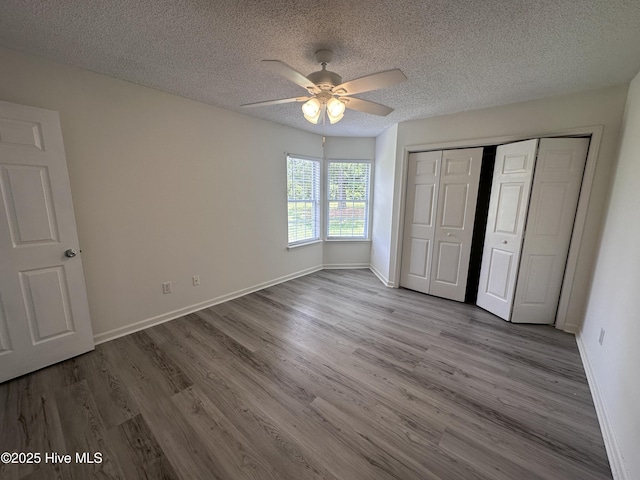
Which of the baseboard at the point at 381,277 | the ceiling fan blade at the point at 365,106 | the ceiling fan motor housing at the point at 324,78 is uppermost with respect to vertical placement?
the ceiling fan motor housing at the point at 324,78

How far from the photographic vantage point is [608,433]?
1.51m

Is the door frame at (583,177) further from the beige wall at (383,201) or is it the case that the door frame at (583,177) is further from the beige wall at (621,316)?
the beige wall at (383,201)

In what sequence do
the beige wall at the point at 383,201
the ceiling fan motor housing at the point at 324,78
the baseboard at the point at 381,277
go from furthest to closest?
the baseboard at the point at 381,277
the beige wall at the point at 383,201
the ceiling fan motor housing at the point at 324,78

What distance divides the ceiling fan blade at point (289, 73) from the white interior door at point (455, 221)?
2.34 meters

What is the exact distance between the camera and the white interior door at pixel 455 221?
3188 mm

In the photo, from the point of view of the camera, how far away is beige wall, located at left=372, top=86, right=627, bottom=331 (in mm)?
2385

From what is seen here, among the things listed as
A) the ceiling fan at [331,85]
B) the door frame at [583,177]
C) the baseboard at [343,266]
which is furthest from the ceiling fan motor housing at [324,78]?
the baseboard at [343,266]

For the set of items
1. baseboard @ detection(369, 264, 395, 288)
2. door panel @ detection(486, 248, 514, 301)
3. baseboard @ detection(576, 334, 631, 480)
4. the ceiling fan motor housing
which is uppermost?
the ceiling fan motor housing

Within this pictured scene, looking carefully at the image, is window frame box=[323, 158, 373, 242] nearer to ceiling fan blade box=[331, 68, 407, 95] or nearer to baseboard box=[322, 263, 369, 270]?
baseboard box=[322, 263, 369, 270]

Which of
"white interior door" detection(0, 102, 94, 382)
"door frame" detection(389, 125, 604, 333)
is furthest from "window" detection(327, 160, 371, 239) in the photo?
"white interior door" detection(0, 102, 94, 382)

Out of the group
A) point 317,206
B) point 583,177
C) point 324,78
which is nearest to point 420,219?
point 583,177

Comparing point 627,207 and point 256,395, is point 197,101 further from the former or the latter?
point 627,207

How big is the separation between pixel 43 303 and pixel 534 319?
483 cm

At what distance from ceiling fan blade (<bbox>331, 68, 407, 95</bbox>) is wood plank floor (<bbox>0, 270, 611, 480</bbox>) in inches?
85.1
